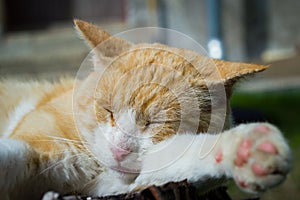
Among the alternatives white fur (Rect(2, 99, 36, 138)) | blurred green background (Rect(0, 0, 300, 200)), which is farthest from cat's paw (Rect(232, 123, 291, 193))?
blurred green background (Rect(0, 0, 300, 200))

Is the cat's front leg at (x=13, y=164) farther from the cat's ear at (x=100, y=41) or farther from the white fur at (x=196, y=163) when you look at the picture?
the cat's ear at (x=100, y=41)

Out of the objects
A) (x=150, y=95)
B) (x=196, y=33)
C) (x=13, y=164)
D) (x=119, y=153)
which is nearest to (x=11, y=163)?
(x=13, y=164)

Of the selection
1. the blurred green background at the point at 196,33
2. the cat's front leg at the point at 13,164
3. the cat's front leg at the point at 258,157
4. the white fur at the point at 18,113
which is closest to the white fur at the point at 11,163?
the cat's front leg at the point at 13,164

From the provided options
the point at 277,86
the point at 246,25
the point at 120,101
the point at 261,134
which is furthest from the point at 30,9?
the point at 261,134

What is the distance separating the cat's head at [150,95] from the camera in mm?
1130

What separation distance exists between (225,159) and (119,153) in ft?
0.93

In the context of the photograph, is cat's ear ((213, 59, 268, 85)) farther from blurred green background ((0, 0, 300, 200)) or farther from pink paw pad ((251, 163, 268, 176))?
blurred green background ((0, 0, 300, 200))

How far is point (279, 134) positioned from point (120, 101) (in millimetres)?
401

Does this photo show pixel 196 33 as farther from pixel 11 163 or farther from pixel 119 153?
pixel 11 163

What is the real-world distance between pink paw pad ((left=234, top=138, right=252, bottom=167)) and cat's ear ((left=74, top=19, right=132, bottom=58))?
520 mm

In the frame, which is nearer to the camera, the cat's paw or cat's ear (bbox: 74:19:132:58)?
the cat's paw

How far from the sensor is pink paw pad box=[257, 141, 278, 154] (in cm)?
84

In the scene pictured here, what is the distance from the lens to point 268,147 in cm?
84

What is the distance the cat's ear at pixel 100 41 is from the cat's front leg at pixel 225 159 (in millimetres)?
319
